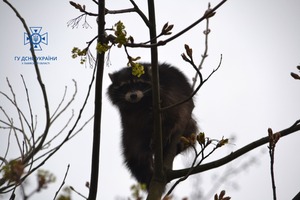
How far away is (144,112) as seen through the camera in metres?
7.10

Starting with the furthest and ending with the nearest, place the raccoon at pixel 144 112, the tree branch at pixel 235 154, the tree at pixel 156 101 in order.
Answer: the raccoon at pixel 144 112, the tree branch at pixel 235 154, the tree at pixel 156 101

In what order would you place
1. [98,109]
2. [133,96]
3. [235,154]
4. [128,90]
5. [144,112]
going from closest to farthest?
[98,109]
[235,154]
[133,96]
[144,112]
[128,90]

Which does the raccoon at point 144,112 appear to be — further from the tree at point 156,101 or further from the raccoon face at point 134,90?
the tree at point 156,101

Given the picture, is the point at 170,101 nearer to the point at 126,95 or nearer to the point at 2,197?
the point at 126,95

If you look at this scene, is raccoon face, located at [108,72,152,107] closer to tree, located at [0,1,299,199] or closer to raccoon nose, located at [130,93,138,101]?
raccoon nose, located at [130,93,138,101]

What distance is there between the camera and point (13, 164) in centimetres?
216

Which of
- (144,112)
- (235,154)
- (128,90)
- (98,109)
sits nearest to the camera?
(98,109)

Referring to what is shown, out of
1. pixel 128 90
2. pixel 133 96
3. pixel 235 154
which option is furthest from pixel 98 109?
pixel 128 90

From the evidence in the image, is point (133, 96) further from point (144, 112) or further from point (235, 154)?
point (235, 154)

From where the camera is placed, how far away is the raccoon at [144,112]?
6602mm

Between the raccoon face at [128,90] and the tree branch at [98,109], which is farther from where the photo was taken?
the raccoon face at [128,90]

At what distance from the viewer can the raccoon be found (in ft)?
21.7

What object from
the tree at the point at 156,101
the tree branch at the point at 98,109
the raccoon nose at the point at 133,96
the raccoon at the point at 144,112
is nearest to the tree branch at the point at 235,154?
the tree at the point at 156,101

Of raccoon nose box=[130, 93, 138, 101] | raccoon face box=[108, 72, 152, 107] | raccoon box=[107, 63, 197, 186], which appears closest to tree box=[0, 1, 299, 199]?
raccoon box=[107, 63, 197, 186]
